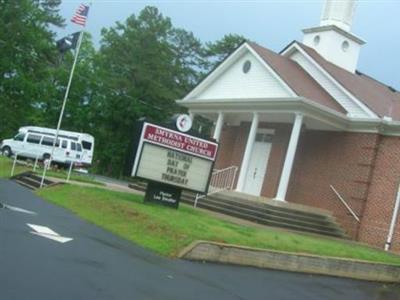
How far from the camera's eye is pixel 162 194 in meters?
17.9

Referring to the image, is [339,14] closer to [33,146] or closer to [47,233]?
[33,146]

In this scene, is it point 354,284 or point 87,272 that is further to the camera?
point 354,284

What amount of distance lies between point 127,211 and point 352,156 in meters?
11.5

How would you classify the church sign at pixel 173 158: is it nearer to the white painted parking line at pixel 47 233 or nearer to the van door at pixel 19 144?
the white painted parking line at pixel 47 233

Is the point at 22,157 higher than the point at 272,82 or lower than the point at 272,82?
lower

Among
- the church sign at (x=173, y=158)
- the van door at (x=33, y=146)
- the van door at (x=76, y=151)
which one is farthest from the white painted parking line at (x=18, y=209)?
the van door at (x=33, y=146)

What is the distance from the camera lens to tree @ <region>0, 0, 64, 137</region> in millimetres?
48656

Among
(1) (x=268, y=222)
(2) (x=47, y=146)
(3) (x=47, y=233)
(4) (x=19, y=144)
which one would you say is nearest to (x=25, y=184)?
(1) (x=268, y=222)

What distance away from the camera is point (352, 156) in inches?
932

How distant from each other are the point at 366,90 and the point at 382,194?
573 cm

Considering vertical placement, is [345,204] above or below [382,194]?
below

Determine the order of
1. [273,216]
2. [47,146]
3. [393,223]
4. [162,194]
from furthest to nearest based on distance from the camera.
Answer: [47,146] < [393,223] < [273,216] < [162,194]

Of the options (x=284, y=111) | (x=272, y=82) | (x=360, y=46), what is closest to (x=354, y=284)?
(x=284, y=111)

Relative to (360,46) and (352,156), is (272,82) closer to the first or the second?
(352,156)
